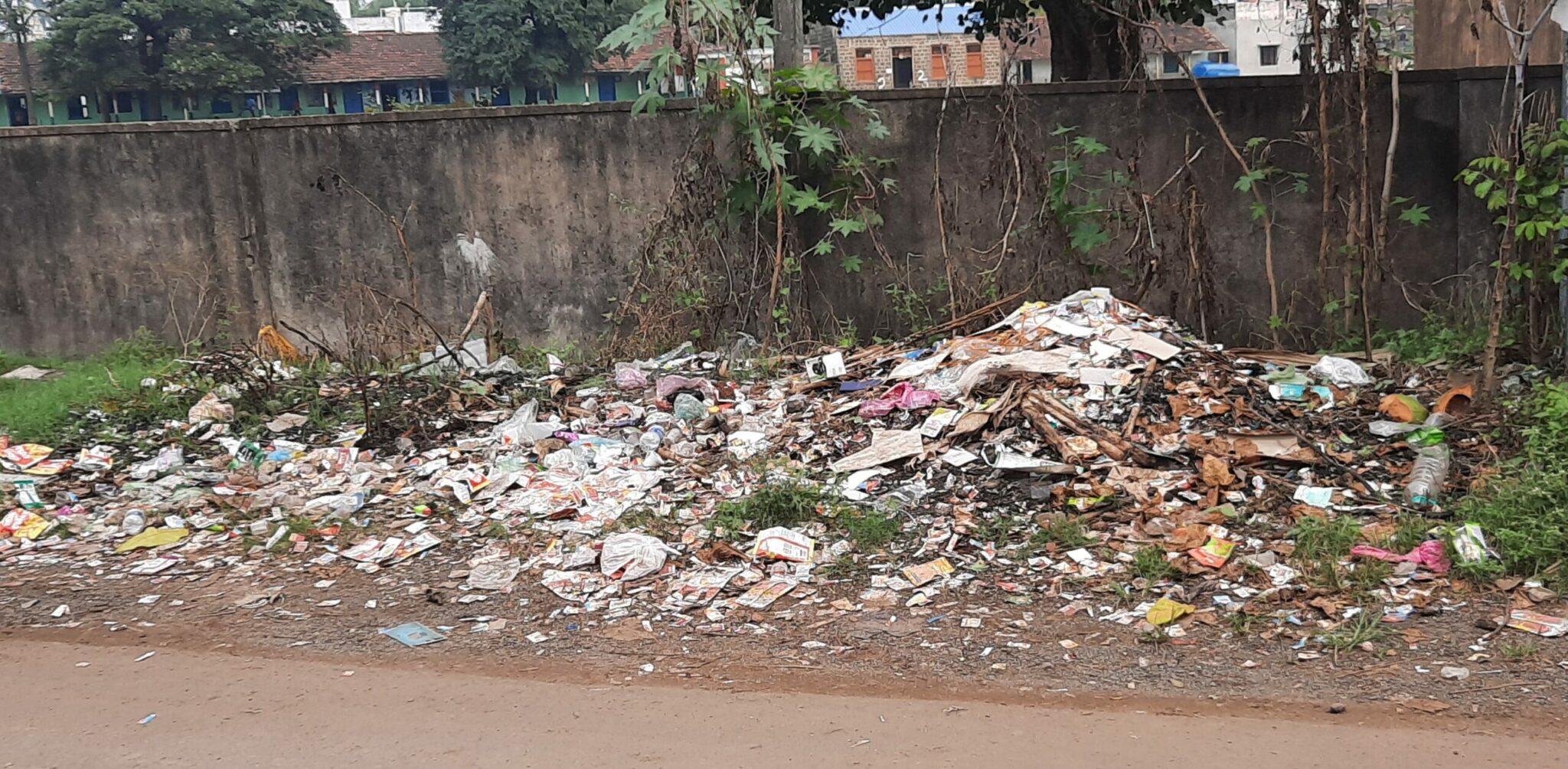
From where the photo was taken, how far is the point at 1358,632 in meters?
3.75

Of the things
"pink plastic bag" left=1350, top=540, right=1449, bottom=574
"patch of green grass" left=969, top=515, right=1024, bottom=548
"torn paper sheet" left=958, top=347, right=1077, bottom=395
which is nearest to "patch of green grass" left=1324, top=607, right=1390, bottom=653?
"pink plastic bag" left=1350, top=540, right=1449, bottom=574

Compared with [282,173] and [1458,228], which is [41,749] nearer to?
[282,173]

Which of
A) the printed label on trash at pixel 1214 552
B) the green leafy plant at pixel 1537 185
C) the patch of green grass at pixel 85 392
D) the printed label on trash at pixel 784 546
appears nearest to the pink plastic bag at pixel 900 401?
the printed label on trash at pixel 784 546

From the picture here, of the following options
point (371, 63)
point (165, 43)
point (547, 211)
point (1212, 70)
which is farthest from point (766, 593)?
point (371, 63)

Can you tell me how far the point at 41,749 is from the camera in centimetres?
335

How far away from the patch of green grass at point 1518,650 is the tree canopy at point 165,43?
39060 mm

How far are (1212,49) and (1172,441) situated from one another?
34.0 m

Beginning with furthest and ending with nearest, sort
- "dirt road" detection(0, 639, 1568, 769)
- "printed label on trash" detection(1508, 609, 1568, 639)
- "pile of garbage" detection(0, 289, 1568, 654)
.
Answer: "pile of garbage" detection(0, 289, 1568, 654), "printed label on trash" detection(1508, 609, 1568, 639), "dirt road" detection(0, 639, 1568, 769)

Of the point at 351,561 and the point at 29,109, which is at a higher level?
the point at 29,109

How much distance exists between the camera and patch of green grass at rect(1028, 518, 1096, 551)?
4582 mm

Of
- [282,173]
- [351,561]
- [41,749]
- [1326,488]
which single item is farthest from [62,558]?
[1326,488]

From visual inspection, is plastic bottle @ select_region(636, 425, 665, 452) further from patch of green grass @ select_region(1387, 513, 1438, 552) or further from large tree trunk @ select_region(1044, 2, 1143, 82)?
large tree trunk @ select_region(1044, 2, 1143, 82)

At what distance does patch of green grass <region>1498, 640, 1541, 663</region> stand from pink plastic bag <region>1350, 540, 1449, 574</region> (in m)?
0.52

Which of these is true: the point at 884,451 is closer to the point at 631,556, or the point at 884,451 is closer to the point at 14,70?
the point at 631,556
